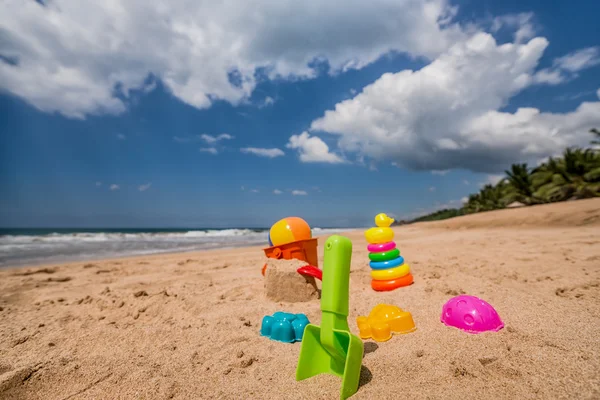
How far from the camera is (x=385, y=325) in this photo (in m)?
2.73

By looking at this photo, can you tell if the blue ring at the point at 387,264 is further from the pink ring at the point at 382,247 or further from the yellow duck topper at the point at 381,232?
the yellow duck topper at the point at 381,232

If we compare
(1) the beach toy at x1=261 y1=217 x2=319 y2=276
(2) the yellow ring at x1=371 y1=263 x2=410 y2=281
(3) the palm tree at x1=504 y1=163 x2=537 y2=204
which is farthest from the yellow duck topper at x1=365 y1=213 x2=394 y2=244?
(3) the palm tree at x1=504 y1=163 x2=537 y2=204

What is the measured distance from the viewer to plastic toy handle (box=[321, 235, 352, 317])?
2084mm

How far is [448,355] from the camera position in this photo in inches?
89.9

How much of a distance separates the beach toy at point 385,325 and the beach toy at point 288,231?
5.43 feet

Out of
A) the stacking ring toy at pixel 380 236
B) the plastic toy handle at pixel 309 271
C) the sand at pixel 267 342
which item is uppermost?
the stacking ring toy at pixel 380 236

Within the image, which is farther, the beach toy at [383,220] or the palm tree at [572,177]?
the palm tree at [572,177]

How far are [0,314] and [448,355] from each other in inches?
188

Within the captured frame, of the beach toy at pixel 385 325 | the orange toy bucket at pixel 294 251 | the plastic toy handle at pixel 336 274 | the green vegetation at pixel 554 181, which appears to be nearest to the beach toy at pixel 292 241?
the orange toy bucket at pixel 294 251

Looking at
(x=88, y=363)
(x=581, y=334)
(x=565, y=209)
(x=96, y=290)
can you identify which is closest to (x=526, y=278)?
(x=581, y=334)

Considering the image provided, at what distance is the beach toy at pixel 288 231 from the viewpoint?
4.31m

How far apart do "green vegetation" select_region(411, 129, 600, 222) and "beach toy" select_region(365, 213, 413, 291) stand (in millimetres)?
Answer: 22778

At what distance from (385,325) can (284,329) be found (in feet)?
2.90

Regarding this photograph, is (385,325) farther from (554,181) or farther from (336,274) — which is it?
(554,181)
